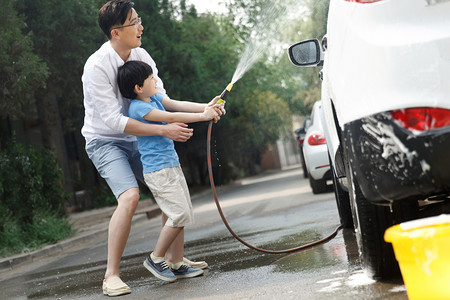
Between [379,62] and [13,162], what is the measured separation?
9.89 metres

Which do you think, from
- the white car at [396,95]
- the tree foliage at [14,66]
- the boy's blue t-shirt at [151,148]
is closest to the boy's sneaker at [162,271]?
the boy's blue t-shirt at [151,148]

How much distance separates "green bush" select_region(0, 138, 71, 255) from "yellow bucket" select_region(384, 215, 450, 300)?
911 centimetres

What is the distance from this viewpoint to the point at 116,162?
536 centimetres

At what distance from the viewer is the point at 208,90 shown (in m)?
25.7

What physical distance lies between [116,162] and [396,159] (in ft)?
9.00

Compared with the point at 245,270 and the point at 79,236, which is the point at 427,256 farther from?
the point at 79,236

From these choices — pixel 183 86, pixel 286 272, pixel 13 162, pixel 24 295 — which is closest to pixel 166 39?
pixel 183 86

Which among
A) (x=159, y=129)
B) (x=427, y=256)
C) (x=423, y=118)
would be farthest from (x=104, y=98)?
(x=427, y=256)

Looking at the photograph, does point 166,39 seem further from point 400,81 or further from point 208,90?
point 400,81

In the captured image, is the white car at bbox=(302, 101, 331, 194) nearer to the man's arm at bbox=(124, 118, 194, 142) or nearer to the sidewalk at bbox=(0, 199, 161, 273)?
the sidewalk at bbox=(0, 199, 161, 273)

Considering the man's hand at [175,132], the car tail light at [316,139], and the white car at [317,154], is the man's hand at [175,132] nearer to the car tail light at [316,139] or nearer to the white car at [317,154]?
the white car at [317,154]

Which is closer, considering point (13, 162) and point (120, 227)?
point (120, 227)

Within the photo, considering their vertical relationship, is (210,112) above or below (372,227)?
above

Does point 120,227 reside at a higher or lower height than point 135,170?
lower
